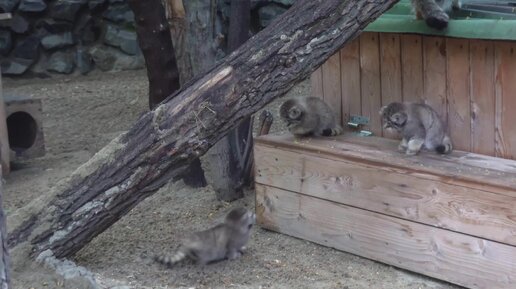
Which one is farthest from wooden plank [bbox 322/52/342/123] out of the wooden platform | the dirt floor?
the dirt floor

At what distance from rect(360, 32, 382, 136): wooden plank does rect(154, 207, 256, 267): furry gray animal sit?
105 cm

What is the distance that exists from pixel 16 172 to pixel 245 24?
2.57m

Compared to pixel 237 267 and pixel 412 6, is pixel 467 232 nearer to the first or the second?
pixel 237 267

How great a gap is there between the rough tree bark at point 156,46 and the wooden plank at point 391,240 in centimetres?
119

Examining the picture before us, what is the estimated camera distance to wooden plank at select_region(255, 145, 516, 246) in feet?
14.1

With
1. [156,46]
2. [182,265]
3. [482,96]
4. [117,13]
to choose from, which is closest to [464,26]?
[482,96]

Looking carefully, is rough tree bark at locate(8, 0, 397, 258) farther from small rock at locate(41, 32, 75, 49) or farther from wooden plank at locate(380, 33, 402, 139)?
small rock at locate(41, 32, 75, 49)

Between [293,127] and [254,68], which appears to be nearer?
[254,68]

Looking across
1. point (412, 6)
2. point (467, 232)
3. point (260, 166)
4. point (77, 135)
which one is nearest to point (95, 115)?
point (77, 135)

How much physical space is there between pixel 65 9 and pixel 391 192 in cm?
841

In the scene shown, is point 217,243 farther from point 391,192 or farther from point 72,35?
point 72,35

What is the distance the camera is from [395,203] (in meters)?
4.79

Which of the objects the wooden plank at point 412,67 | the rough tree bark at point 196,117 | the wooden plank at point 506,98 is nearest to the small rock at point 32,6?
the rough tree bark at point 196,117

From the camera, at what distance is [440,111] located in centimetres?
501
